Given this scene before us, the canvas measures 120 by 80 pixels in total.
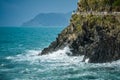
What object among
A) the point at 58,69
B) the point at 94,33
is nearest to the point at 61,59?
the point at 94,33

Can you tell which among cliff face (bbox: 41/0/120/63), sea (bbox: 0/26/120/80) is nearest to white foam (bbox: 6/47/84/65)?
sea (bbox: 0/26/120/80)

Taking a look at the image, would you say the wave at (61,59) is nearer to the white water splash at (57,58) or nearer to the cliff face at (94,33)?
the white water splash at (57,58)

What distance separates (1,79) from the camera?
284 feet

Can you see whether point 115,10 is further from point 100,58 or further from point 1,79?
point 1,79

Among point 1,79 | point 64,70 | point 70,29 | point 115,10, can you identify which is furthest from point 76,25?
point 1,79

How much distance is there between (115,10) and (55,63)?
89.5 ft

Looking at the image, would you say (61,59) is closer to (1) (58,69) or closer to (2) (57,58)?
(2) (57,58)

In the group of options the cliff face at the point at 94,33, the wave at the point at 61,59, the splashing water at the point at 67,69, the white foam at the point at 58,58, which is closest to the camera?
the splashing water at the point at 67,69

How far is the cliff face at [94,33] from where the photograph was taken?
333 ft

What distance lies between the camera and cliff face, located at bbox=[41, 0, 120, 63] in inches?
4001

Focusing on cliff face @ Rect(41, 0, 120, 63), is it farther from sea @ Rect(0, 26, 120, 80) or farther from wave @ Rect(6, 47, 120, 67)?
sea @ Rect(0, 26, 120, 80)

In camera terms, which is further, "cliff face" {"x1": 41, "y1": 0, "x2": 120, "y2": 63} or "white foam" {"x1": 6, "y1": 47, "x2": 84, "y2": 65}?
"white foam" {"x1": 6, "y1": 47, "x2": 84, "y2": 65}

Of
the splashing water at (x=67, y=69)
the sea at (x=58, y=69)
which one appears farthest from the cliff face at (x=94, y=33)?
the splashing water at (x=67, y=69)

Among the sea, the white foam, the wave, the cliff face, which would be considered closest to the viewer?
the sea
